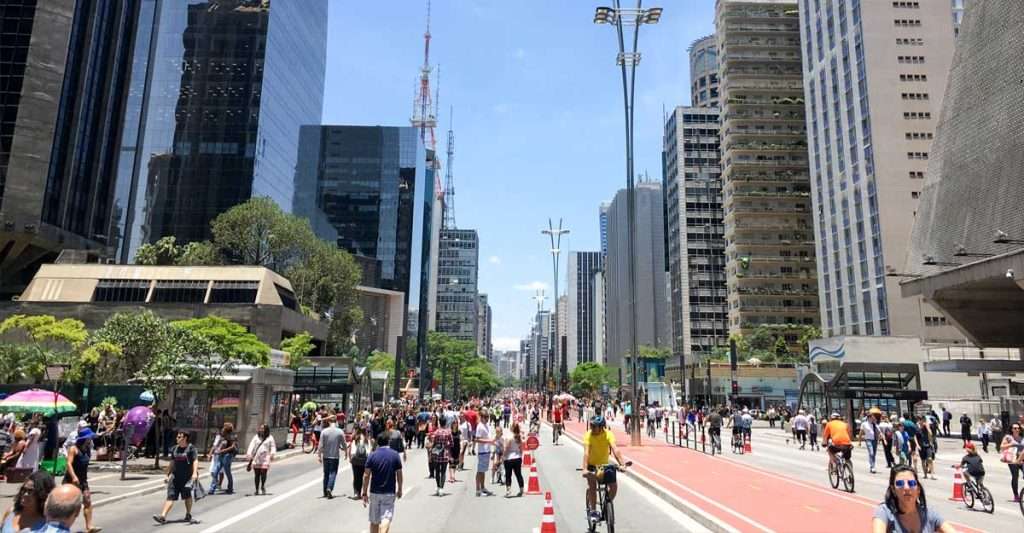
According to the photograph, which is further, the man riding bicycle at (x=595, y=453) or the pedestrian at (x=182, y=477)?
the pedestrian at (x=182, y=477)

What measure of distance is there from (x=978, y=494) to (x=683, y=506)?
→ 262 inches

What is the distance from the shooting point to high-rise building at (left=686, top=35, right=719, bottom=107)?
13388 cm

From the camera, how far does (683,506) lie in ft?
42.4

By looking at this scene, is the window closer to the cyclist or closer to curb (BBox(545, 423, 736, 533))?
curb (BBox(545, 423, 736, 533))

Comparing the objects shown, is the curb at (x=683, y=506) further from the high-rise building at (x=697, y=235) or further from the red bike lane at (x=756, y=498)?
the high-rise building at (x=697, y=235)

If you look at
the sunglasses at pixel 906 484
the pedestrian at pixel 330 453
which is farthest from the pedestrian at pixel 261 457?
the sunglasses at pixel 906 484

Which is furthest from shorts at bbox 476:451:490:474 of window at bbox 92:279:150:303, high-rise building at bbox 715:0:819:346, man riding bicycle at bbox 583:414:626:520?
high-rise building at bbox 715:0:819:346

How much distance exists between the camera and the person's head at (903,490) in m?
4.83

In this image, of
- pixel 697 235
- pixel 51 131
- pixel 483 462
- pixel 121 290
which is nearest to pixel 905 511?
pixel 483 462

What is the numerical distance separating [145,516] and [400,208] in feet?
463

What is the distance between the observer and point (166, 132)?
105000 mm

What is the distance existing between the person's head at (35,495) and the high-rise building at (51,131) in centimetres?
6375

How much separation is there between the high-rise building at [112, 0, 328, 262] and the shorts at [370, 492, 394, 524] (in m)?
99.6

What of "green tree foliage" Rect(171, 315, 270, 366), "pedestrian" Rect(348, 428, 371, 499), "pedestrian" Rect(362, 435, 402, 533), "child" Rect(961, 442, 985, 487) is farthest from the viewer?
"green tree foliage" Rect(171, 315, 270, 366)
